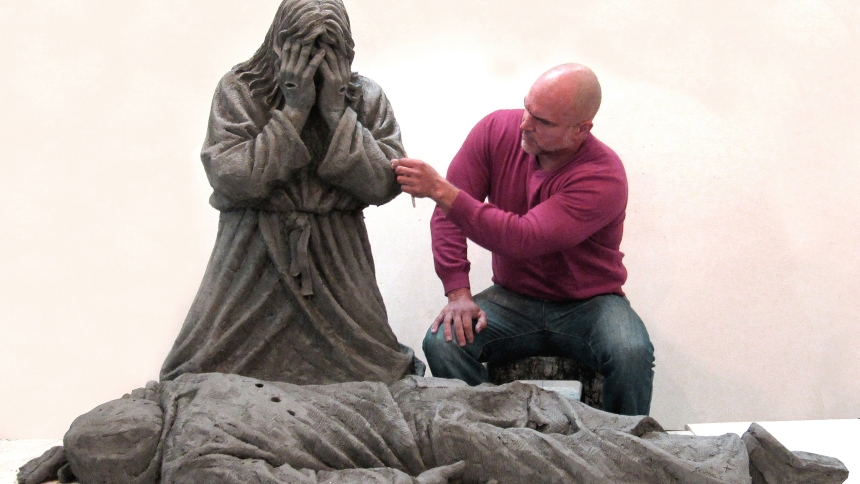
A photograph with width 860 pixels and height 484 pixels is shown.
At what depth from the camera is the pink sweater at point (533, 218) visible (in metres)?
3.06

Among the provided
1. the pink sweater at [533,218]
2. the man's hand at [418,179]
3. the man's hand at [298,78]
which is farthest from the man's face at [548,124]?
the man's hand at [298,78]

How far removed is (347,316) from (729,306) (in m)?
2.11

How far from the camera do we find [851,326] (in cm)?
436

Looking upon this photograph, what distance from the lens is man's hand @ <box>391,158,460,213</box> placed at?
9.72ft

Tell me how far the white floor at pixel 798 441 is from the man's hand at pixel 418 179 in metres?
1.18

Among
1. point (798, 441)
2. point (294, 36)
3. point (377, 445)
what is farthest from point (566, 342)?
point (294, 36)

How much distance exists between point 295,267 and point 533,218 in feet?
2.53

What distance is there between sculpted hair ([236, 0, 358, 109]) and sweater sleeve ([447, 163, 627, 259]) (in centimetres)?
55

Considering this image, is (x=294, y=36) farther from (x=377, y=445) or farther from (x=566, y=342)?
(x=566, y=342)

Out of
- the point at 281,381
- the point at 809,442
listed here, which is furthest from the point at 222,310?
the point at 809,442

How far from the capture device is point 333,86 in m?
2.94

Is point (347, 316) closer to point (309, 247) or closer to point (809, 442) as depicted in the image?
point (309, 247)

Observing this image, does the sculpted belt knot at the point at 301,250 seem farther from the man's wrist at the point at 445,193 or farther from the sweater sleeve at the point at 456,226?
the sweater sleeve at the point at 456,226

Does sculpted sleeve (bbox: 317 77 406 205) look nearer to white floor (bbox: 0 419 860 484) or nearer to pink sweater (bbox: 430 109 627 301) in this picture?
pink sweater (bbox: 430 109 627 301)
